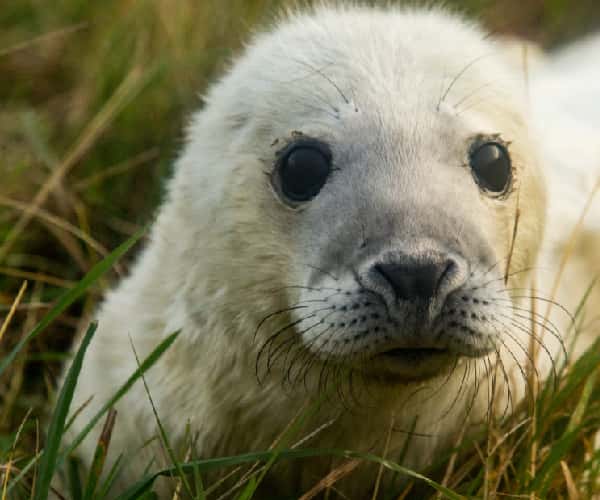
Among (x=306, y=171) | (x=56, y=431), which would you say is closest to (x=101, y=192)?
(x=306, y=171)

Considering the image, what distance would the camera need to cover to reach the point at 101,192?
15.1 feet

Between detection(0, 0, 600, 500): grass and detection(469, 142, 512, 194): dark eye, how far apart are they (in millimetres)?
586

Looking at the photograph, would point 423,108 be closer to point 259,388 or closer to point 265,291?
point 265,291

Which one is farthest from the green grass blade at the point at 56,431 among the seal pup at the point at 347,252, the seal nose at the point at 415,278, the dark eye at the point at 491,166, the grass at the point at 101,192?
the dark eye at the point at 491,166

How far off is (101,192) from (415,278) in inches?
99.4

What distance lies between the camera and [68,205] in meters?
4.45

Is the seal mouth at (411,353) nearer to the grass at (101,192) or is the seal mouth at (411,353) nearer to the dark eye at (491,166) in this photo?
the grass at (101,192)

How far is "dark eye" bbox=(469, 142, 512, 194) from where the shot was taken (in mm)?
2895

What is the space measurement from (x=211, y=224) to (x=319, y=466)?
81 cm

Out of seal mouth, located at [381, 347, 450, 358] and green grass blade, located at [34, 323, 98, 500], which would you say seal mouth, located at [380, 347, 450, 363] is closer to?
seal mouth, located at [381, 347, 450, 358]

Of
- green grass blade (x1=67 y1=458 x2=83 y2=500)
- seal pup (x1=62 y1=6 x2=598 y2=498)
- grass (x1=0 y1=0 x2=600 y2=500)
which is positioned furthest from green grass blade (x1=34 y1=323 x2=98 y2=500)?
seal pup (x1=62 y1=6 x2=598 y2=498)

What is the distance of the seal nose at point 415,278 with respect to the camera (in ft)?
7.88

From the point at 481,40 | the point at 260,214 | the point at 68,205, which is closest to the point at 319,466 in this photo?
the point at 260,214

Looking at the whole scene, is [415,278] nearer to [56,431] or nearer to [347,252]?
[347,252]
